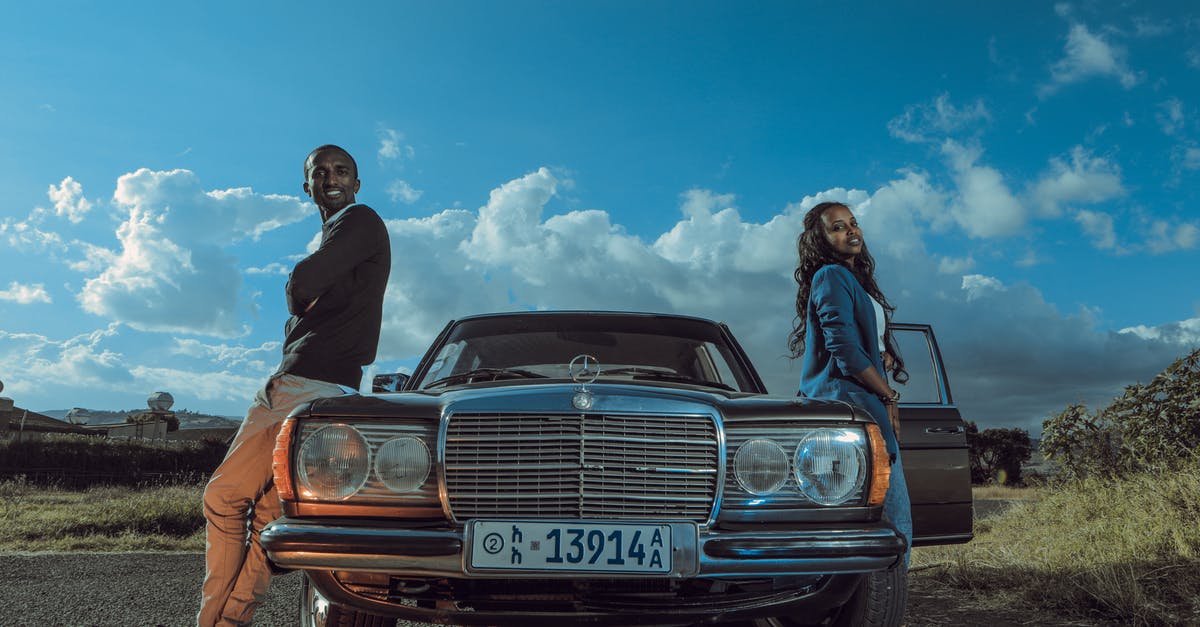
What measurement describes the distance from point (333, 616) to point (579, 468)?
103 cm

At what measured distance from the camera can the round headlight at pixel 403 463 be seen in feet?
8.32

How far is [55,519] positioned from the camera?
11.4 m

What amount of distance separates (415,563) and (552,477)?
0.47 m

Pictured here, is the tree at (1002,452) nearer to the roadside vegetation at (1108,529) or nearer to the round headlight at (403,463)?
Result: the roadside vegetation at (1108,529)

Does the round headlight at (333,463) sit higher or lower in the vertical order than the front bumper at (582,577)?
higher

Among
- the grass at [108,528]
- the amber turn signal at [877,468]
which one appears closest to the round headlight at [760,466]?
the amber turn signal at [877,468]

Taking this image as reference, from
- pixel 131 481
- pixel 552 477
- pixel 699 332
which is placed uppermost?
pixel 699 332

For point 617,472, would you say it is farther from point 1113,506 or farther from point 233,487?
point 1113,506

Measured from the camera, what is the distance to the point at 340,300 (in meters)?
3.35

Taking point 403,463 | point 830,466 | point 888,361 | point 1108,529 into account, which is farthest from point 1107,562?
point 403,463

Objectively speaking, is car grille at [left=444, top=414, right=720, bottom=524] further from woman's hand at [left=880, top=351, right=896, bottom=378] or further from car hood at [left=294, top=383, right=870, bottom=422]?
woman's hand at [left=880, top=351, right=896, bottom=378]

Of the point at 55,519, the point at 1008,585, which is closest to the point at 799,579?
the point at 1008,585

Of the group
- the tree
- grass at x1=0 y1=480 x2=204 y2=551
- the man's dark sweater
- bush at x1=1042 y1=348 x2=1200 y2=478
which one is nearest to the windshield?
the man's dark sweater

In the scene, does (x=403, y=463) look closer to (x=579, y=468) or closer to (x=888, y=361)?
(x=579, y=468)
